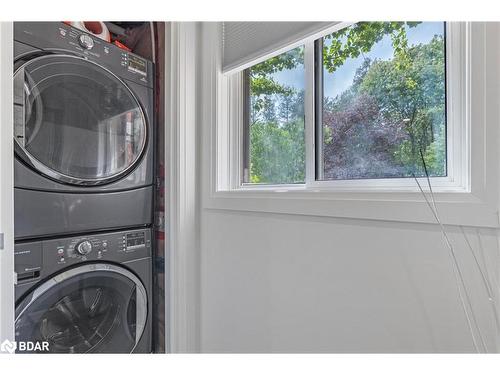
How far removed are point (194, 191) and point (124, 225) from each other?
36 cm

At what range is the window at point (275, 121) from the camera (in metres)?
1.08

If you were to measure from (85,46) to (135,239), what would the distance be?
34.7 inches

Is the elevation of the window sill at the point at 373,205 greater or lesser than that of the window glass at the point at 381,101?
lesser

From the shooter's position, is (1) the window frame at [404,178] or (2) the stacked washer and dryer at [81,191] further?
(2) the stacked washer and dryer at [81,191]

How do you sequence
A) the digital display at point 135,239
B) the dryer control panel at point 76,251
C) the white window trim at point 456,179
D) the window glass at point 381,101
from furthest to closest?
the digital display at point 135,239 → the dryer control panel at point 76,251 → the window glass at point 381,101 → the white window trim at point 456,179

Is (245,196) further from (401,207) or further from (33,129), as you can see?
(33,129)

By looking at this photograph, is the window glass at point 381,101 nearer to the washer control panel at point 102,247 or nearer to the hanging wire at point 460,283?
the hanging wire at point 460,283

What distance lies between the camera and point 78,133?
1101 millimetres

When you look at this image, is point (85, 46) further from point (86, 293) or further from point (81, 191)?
point (86, 293)

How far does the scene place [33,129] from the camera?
0.97 m

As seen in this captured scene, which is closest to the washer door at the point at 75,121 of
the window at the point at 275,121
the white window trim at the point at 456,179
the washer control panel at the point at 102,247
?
the washer control panel at the point at 102,247

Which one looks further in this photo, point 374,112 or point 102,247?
point 102,247

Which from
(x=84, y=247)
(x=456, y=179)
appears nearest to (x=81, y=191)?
(x=84, y=247)

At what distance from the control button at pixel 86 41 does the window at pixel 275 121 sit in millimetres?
685
